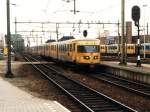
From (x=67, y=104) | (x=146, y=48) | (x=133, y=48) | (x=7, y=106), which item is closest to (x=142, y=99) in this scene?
(x=67, y=104)

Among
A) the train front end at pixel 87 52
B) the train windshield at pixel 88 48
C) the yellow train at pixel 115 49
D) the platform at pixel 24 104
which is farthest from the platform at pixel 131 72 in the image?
the yellow train at pixel 115 49

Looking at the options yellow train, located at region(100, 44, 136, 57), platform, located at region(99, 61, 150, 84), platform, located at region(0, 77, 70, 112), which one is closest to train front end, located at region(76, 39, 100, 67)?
platform, located at region(99, 61, 150, 84)


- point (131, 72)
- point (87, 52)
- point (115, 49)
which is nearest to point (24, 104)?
point (131, 72)

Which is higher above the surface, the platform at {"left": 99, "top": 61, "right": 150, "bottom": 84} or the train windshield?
the train windshield

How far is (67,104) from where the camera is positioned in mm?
16250

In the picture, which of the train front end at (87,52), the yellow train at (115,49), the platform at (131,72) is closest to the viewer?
the platform at (131,72)

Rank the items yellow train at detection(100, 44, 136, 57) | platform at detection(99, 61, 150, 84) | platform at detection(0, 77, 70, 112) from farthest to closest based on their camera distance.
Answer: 1. yellow train at detection(100, 44, 136, 57)
2. platform at detection(99, 61, 150, 84)
3. platform at detection(0, 77, 70, 112)

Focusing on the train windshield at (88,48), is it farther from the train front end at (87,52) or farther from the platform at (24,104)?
the platform at (24,104)

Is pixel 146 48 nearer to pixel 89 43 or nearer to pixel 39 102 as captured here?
pixel 89 43

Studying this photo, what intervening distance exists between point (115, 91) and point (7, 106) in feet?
25.5

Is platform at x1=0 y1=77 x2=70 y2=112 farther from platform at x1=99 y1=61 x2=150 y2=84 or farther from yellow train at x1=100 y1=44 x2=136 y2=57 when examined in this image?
yellow train at x1=100 y1=44 x2=136 y2=57

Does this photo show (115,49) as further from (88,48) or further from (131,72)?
(131,72)

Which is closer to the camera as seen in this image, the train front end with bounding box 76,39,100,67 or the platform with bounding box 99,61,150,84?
the platform with bounding box 99,61,150,84

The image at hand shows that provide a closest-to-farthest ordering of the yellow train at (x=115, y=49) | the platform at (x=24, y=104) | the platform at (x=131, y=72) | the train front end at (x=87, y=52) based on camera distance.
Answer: the platform at (x=24, y=104), the platform at (x=131, y=72), the train front end at (x=87, y=52), the yellow train at (x=115, y=49)
